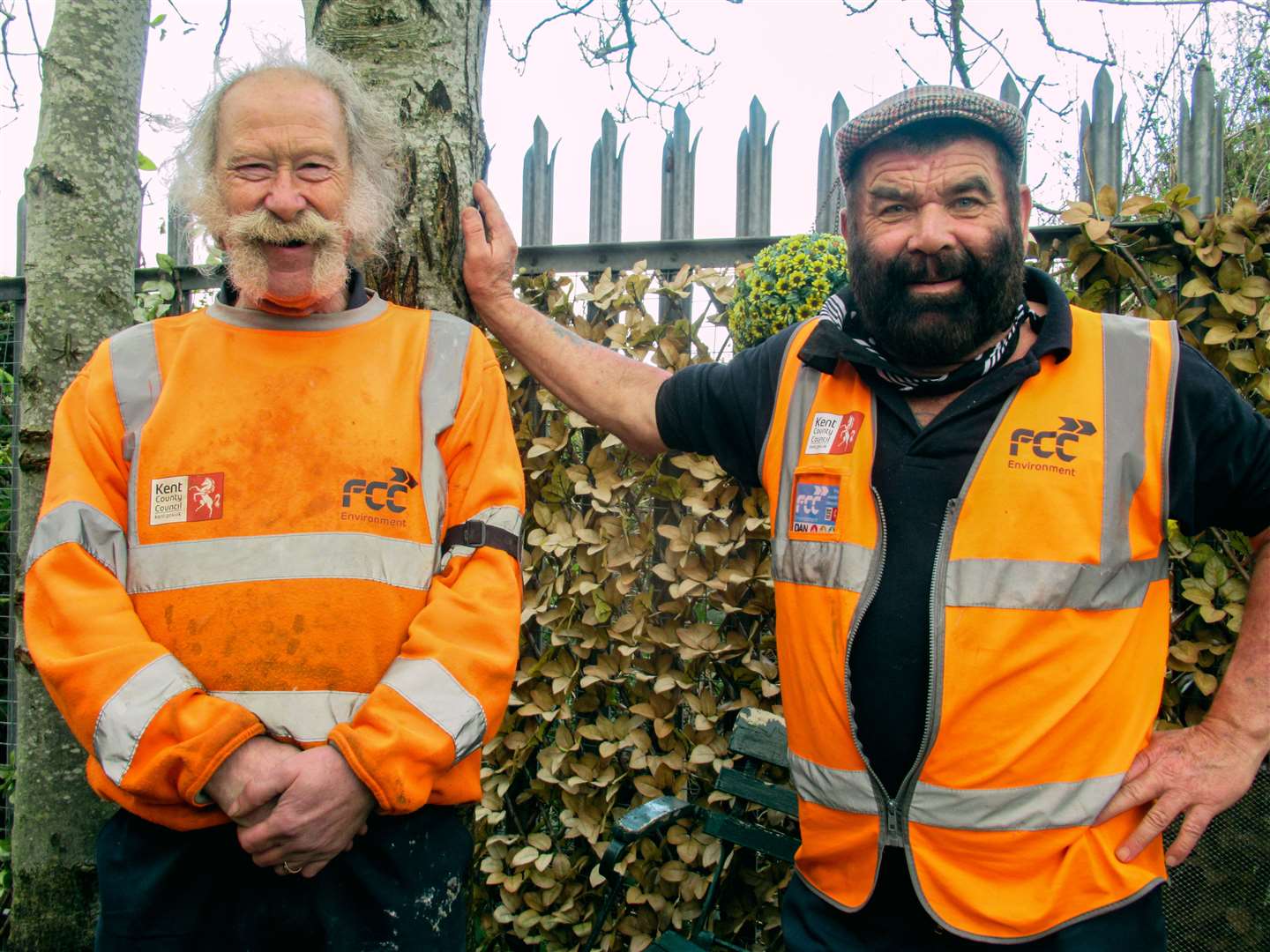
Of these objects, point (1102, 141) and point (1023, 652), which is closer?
point (1023, 652)

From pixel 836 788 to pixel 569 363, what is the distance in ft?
3.98

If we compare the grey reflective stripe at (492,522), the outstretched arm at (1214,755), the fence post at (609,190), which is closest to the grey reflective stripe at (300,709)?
the grey reflective stripe at (492,522)

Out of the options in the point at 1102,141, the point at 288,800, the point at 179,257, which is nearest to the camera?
the point at 288,800

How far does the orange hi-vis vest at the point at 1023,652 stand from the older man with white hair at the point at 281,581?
70 centimetres

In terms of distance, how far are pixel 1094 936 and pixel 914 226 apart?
4.66 ft

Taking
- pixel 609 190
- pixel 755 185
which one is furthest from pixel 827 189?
pixel 609 190

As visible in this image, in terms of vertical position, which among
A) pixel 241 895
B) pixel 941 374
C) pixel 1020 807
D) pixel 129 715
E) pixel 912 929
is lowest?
pixel 912 929

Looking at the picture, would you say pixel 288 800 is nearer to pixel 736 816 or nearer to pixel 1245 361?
pixel 736 816

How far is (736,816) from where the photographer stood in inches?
113

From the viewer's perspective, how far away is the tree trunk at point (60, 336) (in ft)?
7.16

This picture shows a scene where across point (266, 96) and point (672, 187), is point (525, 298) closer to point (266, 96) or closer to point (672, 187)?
point (672, 187)

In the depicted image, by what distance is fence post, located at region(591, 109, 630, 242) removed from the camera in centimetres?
337

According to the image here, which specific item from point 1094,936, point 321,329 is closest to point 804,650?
point 1094,936

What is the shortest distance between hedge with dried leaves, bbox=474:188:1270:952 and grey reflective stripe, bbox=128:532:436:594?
5.07 feet
